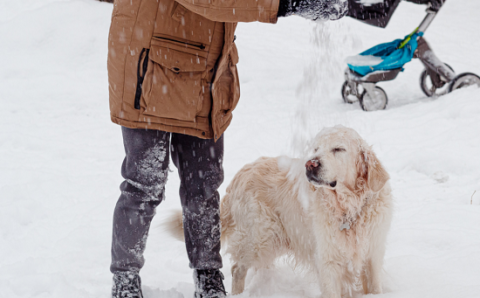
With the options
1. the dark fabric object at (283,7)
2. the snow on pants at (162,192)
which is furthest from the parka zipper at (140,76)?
the dark fabric object at (283,7)

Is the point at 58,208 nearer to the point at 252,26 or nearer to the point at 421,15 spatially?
the point at 252,26

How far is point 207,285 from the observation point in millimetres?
2172

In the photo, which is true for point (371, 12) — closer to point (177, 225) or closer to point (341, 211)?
point (341, 211)

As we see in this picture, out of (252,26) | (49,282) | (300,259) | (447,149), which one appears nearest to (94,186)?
(49,282)

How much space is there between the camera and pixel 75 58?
8.33m

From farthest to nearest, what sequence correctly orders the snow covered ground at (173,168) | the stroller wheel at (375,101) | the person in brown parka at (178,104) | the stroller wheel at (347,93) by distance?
the stroller wheel at (347,93), the stroller wheel at (375,101), the snow covered ground at (173,168), the person in brown parka at (178,104)

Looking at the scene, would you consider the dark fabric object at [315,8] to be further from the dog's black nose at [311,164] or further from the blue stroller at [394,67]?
the blue stroller at [394,67]

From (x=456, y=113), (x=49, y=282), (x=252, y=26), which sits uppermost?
(x=252, y=26)

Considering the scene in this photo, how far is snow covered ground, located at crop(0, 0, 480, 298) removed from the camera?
8.17 ft

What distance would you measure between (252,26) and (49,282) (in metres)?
10.0

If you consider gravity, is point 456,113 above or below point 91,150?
above

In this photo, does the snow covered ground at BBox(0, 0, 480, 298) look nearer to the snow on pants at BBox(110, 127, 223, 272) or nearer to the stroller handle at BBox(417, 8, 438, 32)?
the snow on pants at BBox(110, 127, 223, 272)

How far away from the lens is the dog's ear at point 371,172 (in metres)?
2.19

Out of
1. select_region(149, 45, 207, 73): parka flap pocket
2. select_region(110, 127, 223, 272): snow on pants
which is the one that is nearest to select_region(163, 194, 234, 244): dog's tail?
select_region(110, 127, 223, 272): snow on pants
